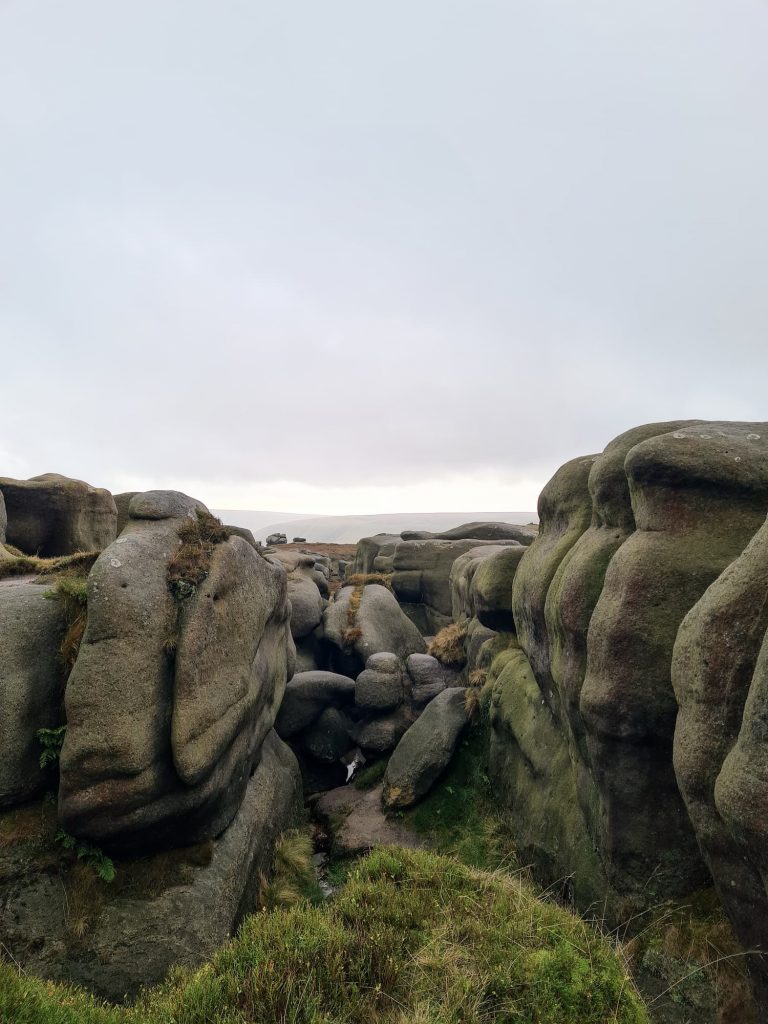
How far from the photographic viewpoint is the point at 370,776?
16672 millimetres

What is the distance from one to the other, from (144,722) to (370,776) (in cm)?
939

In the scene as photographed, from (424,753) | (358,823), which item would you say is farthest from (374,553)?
(358,823)

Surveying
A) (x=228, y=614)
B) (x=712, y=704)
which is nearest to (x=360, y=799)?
(x=228, y=614)

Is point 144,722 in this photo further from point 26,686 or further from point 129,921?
point 129,921

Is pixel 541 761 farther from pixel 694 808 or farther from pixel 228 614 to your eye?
pixel 228 614

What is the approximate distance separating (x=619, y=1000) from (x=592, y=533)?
6.89 m

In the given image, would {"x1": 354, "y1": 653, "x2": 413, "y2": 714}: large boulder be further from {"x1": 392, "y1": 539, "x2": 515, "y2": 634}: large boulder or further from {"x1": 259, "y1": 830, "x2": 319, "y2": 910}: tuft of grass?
{"x1": 392, "y1": 539, "x2": 515, "y2": 634}: large boulder

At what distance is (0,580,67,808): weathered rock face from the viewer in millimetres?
9078

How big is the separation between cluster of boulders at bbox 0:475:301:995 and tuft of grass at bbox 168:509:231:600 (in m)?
0.03

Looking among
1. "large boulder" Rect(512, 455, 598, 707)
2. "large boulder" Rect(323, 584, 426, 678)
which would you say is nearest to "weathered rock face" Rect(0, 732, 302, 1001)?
"large boulder" Rect(512, 455, 598, 707)

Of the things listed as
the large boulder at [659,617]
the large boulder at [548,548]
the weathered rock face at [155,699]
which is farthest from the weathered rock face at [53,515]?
the large boulder at [659,617]

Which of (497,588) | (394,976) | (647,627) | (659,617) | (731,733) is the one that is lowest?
(394,976)

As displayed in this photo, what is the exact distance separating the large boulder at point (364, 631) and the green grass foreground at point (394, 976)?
1498cm

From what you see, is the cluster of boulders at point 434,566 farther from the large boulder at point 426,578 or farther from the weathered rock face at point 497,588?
the weathered rock face at point 497,588
